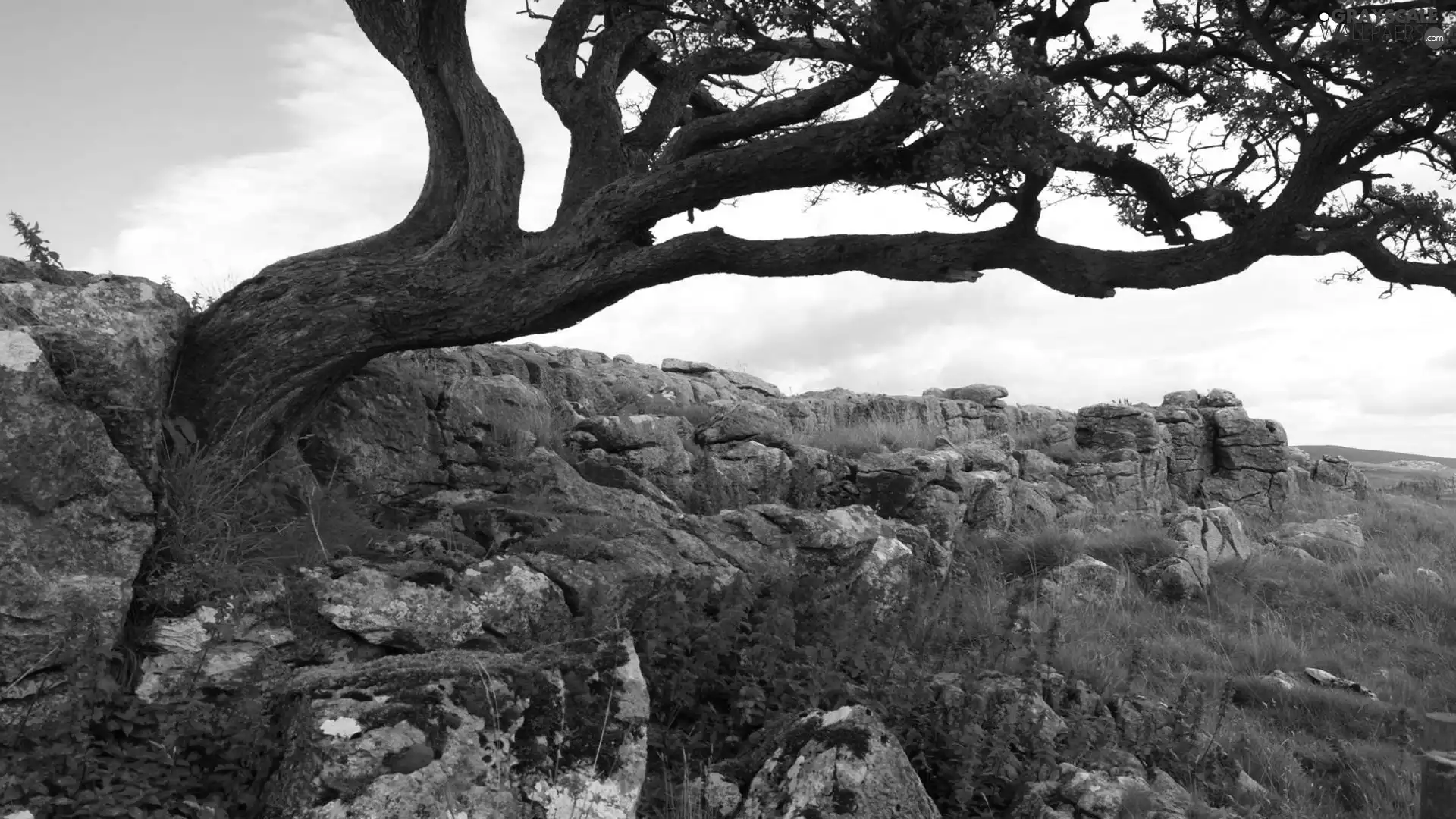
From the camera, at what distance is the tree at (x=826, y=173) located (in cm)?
923

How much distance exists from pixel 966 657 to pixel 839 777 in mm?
3648

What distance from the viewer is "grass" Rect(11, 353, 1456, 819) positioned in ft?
21.7

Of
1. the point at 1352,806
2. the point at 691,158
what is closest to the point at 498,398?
the point at 691,158

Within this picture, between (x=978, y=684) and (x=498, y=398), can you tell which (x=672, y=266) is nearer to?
(x=498, y=398)

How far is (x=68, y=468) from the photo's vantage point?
6.40 m

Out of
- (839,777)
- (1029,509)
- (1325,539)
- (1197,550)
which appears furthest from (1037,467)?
(839,777)

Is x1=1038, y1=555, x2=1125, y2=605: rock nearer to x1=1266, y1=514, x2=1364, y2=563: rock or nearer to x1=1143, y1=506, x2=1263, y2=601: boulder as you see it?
x1=1143, y1=506, x2=1263, y2=601: boulder

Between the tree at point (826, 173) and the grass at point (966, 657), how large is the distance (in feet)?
5.11

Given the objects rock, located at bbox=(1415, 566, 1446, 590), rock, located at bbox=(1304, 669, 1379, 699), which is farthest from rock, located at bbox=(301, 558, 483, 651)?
rock, located at bbox=(1415, 566, 1446, 590)

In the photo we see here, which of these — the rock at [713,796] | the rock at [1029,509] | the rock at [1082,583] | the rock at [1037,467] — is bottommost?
the rock at [1082,583]

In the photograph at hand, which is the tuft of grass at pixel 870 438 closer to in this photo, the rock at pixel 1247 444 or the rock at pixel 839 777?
the rock at pixel 1247 444

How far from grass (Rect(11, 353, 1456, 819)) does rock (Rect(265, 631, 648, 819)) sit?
823 mm

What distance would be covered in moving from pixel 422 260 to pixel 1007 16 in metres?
6.80

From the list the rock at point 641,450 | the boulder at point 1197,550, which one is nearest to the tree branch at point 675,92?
the rock at point 641,450
